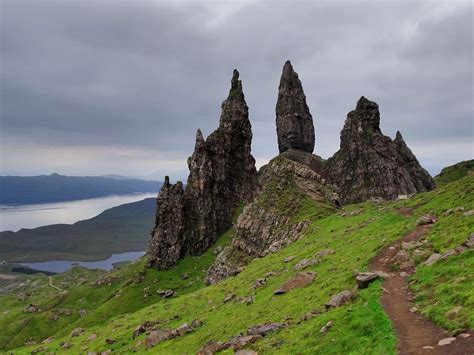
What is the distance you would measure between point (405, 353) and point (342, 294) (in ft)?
42.3

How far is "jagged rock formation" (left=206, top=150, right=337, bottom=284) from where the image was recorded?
9950 centimetres

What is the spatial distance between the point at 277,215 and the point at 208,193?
243ft

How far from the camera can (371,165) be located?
179500 millimetres

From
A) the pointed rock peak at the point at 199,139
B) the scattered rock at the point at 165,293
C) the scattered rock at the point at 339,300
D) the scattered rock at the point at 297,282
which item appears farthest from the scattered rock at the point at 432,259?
the pointed rock peak at the point at 199,139

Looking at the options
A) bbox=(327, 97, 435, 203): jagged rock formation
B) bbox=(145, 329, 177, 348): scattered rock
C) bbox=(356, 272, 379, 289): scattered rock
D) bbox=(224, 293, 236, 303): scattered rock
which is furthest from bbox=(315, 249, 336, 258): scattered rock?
bbox=(327, 97, 435, 203): jagged rock formation

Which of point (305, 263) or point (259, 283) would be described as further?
point (259, 283)

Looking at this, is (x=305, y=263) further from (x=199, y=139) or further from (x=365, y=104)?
(x=365, y=104)

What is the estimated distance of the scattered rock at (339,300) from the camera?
34.4 meters

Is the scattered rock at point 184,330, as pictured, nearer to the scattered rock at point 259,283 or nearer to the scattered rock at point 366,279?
the scattered rock at point 259,283

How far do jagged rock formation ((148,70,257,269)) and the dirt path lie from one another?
129070mm

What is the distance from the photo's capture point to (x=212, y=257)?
155 metres

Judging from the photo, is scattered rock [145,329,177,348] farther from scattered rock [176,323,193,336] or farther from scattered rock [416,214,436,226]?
scattered rock [416,214,436,226]

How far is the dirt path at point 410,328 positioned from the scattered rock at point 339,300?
3.26m

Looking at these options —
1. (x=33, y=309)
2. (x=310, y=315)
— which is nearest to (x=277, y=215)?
(x=310, y=315)
